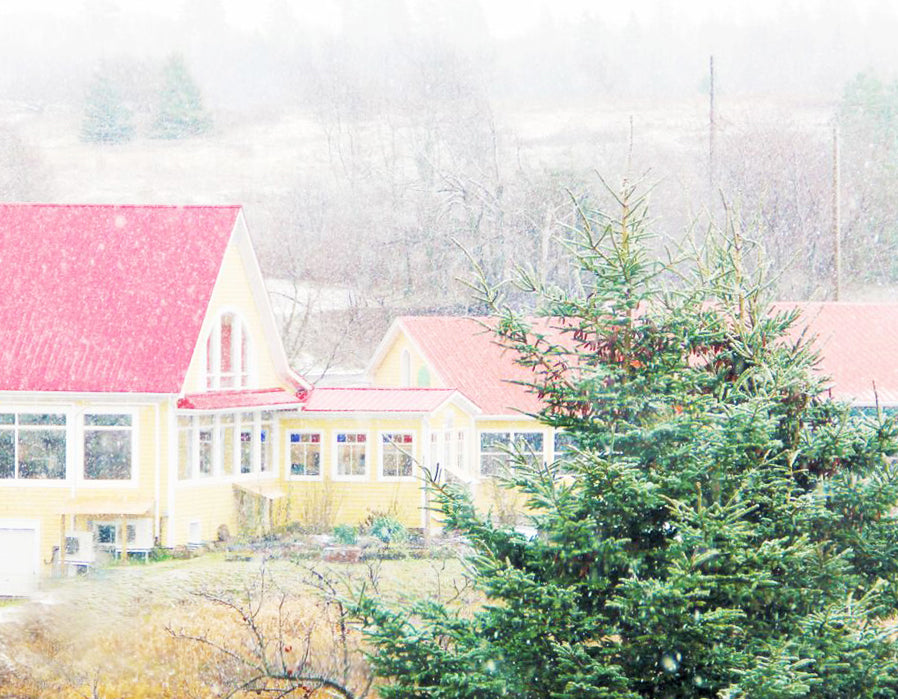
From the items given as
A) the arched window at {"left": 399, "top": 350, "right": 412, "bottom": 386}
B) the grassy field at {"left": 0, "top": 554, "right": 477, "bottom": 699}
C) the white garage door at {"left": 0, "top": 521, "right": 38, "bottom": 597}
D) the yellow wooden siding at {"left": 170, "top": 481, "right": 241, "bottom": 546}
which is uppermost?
the arched window at {"left": 399, "top": 350, "right": 412, "bottom": 386}

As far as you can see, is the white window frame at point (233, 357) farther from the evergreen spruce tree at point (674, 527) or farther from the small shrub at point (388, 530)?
the evergreen spruce tree at point (674, 527)

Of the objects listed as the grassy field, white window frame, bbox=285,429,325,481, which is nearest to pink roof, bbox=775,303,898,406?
white window frame, bbox=285,429,325,481

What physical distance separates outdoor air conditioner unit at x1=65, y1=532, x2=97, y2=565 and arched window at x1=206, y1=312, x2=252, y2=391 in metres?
4.06

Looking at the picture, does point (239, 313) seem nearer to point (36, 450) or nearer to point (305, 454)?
point (305, 454)

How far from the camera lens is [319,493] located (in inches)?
1239

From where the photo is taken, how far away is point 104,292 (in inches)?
1236

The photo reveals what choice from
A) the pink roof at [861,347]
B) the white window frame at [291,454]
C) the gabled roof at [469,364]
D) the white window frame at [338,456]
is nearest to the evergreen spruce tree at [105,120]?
the gabled roof at [469,364]

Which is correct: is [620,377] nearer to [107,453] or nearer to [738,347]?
[738,347]

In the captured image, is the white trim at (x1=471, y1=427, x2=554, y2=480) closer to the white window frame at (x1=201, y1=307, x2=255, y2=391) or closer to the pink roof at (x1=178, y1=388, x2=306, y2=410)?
the pink roof at (x1=178, y1=388, x2=306, y2=410)

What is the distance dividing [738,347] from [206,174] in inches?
3393

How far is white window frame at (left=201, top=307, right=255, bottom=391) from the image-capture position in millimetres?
30500

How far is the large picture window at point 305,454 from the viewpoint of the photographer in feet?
106

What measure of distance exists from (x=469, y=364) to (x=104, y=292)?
979 centimetres

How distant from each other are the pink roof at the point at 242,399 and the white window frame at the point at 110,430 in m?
0.90
